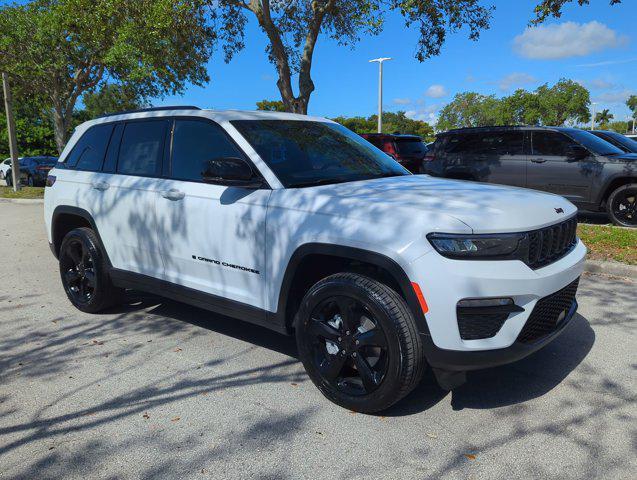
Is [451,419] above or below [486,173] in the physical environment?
below

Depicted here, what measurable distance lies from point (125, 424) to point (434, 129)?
96.9m

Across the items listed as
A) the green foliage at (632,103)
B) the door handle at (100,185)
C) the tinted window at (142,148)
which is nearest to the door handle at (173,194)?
the tinted window at (142,148)

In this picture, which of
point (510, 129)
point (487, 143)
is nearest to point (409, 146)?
point (487, 143)

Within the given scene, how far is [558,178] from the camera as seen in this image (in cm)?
991

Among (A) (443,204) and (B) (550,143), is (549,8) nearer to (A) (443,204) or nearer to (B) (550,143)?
(B) (550,143)

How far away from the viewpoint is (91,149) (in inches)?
205

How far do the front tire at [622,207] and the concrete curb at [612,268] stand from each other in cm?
328

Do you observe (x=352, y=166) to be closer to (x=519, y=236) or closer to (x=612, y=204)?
(x=519, y=236)

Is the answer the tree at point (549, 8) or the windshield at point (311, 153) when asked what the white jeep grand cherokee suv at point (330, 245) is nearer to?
the windshield at point (311, 153)

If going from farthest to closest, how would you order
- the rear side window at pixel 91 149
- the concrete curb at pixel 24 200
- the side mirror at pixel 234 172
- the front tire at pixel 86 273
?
the concrete curb at pixel 24 200 < the rear side window at pixel 91 149 < the front tire at pixel 86 273 < the side mirror at pixel 234 172

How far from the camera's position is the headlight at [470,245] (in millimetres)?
2852

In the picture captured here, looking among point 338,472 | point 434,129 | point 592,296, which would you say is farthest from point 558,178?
point 434,129

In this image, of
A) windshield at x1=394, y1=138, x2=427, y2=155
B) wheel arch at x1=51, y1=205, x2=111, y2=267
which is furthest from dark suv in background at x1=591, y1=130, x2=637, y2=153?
wheel arch at x1=51, y1=205, x2=111, y2=267

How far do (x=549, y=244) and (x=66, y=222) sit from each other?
4.51 meters
